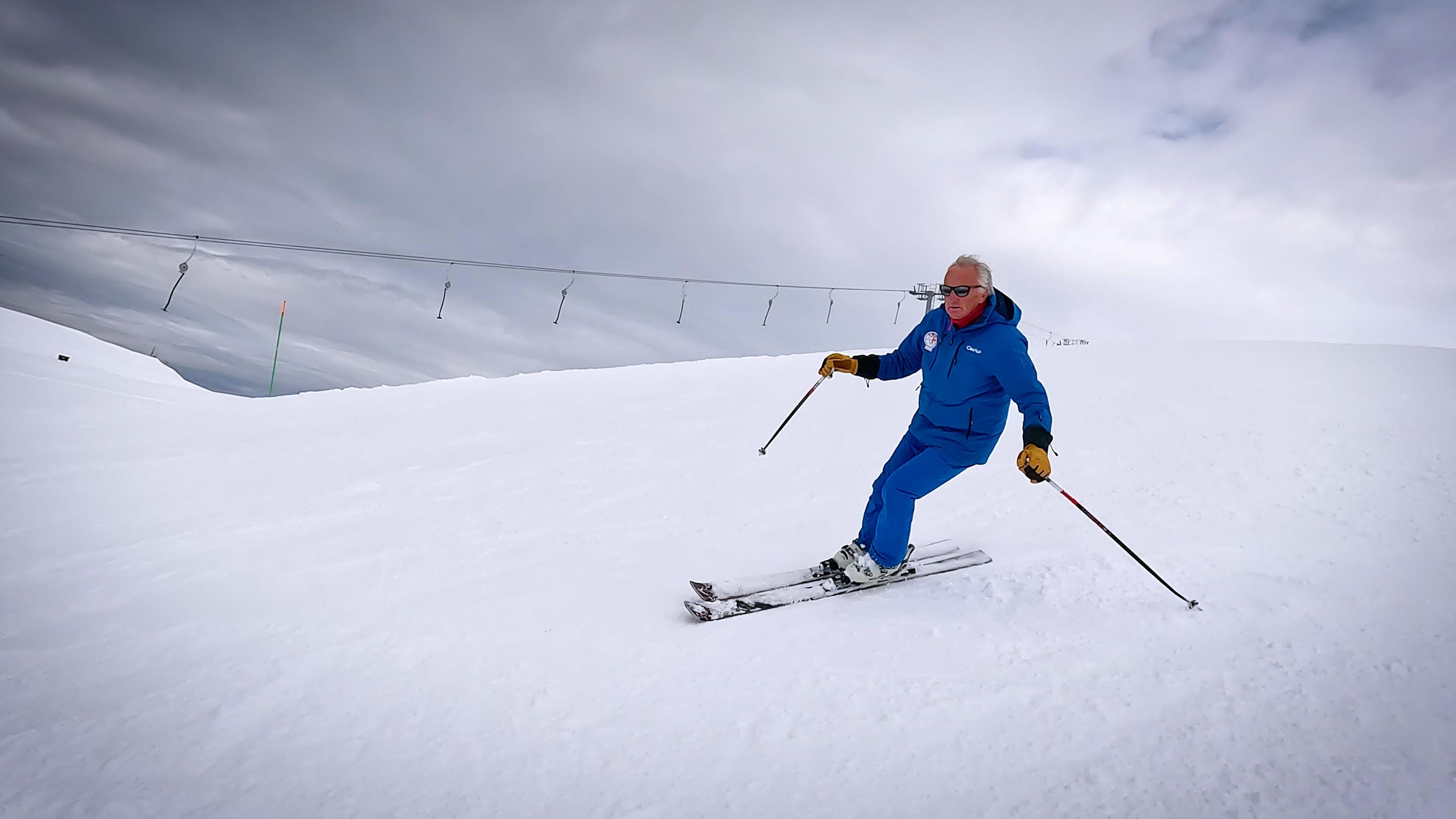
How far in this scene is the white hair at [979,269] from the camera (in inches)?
141

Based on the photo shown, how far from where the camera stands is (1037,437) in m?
3.29

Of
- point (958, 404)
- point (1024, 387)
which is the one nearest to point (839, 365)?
point (958, 404)

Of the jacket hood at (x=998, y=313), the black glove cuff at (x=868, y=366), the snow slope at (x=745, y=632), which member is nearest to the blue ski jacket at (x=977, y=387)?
the jacket hood at (x=998, y=313)

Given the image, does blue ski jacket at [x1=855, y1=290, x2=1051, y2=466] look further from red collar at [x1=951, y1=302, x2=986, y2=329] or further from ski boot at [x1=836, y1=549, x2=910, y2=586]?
ski boot at [x1=836, y1=549, x2=910, y2=586]

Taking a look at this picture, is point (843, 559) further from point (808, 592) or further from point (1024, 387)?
point (1024, 387)

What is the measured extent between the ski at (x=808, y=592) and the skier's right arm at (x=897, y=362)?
1228 mm

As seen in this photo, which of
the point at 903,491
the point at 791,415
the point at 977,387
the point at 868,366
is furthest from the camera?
the point at 791,415

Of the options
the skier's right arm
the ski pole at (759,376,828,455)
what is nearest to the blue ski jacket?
the skier's right arm

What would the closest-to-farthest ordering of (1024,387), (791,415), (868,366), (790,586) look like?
(1024,387), (790,586), (868,366), (791,415)

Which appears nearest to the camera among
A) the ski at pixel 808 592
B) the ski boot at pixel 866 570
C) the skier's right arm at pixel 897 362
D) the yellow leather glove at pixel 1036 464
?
the yellow leather glove at pixel 1036 464

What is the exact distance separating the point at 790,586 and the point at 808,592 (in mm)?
121

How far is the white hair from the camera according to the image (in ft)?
11.7

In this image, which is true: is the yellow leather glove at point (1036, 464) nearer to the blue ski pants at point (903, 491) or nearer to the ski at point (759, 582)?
Result: the blue ski pants at point (903, 491)

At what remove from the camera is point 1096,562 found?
3900 mm
